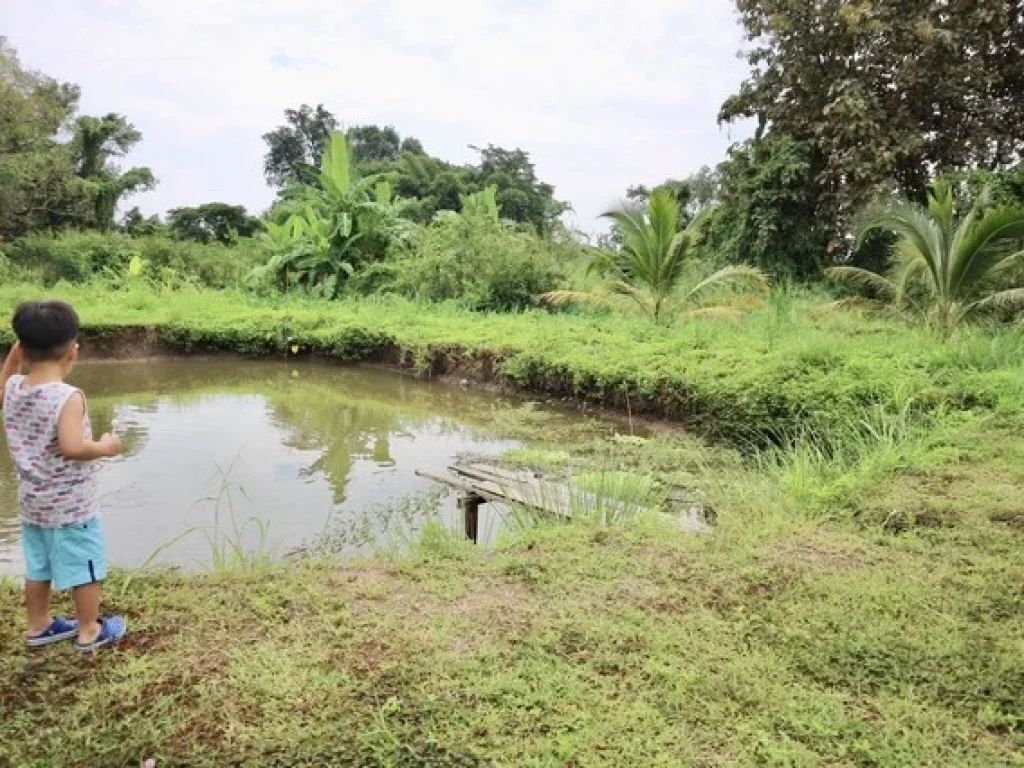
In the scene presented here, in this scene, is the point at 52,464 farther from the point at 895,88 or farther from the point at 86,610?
the point at 895,88

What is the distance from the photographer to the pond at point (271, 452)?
192 inches

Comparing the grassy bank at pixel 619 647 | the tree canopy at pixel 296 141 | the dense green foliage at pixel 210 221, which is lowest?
the grassy bank at pixel 619 647

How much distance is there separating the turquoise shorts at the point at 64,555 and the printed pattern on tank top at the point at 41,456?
0.12 ft

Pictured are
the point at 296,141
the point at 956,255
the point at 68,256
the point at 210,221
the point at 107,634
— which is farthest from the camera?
the point at 296,141

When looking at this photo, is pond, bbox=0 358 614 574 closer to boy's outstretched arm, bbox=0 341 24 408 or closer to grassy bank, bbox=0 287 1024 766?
grassy bank, bbox=0 287 1024 766

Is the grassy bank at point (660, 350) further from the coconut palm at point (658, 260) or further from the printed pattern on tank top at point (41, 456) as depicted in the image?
the printed pattern on tank top at point (41, 456)

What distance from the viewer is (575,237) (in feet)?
53.9

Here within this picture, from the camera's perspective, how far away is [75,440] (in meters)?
2.40

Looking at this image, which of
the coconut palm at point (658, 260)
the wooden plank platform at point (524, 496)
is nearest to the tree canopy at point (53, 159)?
the coconut palm at point (658, 260)

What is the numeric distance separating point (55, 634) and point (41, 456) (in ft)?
2.09

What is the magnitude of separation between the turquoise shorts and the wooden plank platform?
2.54 meters

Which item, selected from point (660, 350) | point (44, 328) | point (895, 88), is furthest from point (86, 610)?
point (895, 88)

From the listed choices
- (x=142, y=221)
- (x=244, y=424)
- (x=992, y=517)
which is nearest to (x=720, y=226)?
(x=244, y=424)

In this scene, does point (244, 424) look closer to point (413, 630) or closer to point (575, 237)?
point (413, 630)
